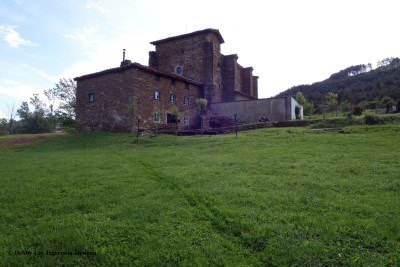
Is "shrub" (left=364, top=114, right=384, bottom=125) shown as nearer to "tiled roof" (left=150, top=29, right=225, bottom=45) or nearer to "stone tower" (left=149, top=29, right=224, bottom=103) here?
"stone tower" (left=149, top=29, right=224, bottom=103)

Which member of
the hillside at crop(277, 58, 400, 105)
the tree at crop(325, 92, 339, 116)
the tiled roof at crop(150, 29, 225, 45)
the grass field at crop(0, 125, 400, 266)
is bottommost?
the grass field at crop(0, 125, 400, 266)

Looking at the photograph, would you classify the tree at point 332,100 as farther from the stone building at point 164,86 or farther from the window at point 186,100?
the window at point 186,100

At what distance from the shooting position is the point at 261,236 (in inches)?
218

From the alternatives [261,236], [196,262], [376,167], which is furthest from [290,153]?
[196,262]

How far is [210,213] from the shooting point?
6.61 meters

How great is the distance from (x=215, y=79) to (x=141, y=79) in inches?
441

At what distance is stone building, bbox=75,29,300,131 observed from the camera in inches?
1121

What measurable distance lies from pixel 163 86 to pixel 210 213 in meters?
25.6

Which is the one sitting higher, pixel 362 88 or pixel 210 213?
pixel 362 88

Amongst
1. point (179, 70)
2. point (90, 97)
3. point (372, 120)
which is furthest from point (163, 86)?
point (372, 120)

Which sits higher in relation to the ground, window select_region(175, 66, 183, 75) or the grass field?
window select_region(175, 66, 183, 75)

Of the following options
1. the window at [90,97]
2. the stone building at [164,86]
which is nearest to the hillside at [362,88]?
the stone building at [164,86]

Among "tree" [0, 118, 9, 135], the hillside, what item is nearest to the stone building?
the hillside

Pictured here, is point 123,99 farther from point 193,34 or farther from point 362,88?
point 362,88
